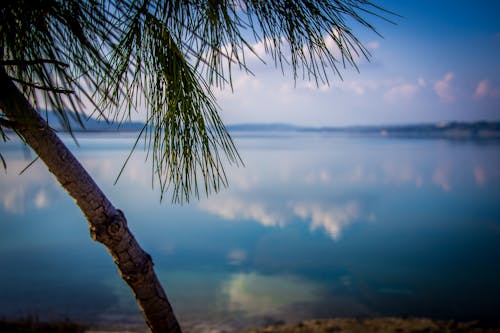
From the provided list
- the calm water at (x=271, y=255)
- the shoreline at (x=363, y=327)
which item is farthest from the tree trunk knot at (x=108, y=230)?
the shoreline at (x=363, y=327)

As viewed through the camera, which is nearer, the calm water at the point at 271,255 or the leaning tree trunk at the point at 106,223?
the leaning tree trunk at the point at 106,223

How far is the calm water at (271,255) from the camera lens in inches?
269

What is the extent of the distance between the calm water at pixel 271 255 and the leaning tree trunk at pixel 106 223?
41 centimetres

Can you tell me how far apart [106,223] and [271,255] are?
9.27 metres

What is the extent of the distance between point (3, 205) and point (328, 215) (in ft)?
54.1

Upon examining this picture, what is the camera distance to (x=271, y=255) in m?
10.2

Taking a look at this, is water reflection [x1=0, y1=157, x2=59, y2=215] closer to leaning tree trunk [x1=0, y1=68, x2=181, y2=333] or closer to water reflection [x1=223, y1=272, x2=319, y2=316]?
water reflection [x1=223, y1=272, x2=319, y2=316]

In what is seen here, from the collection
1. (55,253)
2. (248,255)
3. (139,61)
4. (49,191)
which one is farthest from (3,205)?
(139,61)

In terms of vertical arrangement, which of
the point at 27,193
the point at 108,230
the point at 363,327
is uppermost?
the point at 108,230

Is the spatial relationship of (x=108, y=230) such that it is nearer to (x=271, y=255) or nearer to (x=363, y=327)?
(x=363, y=327)

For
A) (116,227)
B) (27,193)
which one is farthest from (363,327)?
(27,193)

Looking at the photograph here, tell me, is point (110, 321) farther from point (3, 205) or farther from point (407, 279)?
point (3, 205)

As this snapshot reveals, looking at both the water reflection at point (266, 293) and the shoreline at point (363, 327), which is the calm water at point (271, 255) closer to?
the water reflection at point (266, 293)

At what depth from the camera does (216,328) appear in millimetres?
5879
